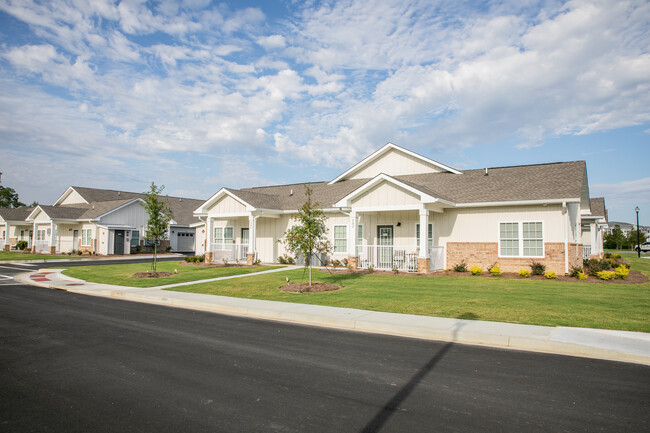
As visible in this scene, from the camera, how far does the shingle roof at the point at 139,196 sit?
4419cm

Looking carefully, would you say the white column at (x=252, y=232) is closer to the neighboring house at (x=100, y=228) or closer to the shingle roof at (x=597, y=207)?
the neighboring house at (x=100, y=228)

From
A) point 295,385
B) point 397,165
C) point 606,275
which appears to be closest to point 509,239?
point 606,275

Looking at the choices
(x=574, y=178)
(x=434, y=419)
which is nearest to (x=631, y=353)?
(x=434, y=419)

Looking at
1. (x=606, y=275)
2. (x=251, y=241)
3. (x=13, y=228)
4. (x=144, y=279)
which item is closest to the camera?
(x=606, y=275)

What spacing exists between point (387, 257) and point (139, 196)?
3733 centimetres

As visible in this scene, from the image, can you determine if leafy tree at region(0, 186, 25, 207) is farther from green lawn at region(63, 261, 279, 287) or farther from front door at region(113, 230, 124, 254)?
green lawn at region(63, 261, 279, 287)

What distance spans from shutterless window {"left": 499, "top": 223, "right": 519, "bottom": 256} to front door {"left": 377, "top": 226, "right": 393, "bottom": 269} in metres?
5.38

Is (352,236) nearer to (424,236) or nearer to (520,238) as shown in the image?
(424,236)

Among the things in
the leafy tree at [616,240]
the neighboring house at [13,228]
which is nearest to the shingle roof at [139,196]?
the neighboring house at [13,228]

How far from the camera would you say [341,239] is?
24.4 meters

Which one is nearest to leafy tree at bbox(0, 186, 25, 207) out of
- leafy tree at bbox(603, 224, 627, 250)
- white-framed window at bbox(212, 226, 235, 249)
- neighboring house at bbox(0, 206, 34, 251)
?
neighboring house at bbox(0, 206, 34, 251)

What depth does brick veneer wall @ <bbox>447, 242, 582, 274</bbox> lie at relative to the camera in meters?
18.3

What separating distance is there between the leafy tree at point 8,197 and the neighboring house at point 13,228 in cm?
3459

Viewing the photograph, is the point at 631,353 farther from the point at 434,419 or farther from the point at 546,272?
the point at 546,272
